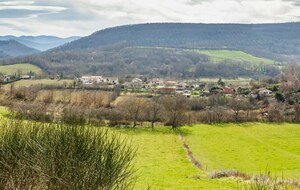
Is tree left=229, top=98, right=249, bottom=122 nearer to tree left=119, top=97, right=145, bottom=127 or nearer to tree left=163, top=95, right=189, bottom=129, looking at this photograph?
tree left=163, top=95, right=189, bottom=129

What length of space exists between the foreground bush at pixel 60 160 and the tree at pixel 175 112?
216 feet

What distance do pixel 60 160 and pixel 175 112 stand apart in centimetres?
6925

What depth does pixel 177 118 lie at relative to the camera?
8069 cm

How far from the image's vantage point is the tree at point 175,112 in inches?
3167

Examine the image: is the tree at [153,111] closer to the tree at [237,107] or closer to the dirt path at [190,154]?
the dirt path at [190,154]

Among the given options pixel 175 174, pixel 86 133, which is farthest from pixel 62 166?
pixel 175 174

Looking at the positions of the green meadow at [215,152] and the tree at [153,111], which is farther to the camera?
the tree at [153,111]

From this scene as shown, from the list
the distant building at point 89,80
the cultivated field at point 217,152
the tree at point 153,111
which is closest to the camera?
the cultivated field at point 217,152

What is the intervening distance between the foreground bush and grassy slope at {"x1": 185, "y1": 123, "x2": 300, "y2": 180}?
112 ft

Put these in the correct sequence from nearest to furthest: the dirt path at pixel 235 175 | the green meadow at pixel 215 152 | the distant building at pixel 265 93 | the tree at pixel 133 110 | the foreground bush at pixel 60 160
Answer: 1. the foreground bush at pixel 60 160
2. the dirt path at pixel 235 175
3. the green meadow at pixel 215 152
4. the tree at pixel 133 110
5. the distant building at pixel 265 93

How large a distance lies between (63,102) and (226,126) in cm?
3771

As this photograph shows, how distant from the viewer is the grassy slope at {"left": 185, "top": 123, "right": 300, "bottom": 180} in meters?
51.6

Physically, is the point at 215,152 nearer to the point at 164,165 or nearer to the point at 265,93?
the point at 164,165

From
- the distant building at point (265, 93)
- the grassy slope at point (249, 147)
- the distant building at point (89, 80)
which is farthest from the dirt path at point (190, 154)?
the distant building at point (89, 80)
